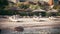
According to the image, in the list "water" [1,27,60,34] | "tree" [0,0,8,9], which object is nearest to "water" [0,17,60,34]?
"water" [1,27,60,34]

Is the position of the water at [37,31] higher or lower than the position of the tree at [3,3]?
→ lower

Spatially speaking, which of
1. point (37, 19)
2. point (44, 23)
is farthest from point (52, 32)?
point (37, 19)

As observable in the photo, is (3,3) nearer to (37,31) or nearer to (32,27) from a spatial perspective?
(32,27)

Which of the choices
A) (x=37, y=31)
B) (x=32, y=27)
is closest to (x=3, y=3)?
(x=32, y=27)

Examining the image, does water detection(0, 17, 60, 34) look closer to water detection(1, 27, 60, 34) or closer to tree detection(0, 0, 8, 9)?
water detection(1, 27, 60, 34)

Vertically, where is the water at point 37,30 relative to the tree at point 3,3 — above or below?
below

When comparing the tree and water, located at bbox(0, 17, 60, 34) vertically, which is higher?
the tree

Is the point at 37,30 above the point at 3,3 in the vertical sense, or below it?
below

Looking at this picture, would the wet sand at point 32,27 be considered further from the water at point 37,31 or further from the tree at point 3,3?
the tree at point 3,3

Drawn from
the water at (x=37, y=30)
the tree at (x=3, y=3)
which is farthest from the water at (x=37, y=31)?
the tree at (x=3, y=3)

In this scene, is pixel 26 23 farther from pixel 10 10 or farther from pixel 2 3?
pixel 2 3

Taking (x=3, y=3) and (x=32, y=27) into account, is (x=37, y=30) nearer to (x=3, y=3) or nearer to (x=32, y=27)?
(x=32, y=27)

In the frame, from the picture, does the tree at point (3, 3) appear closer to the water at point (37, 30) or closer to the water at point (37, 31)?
the water at point (37, 30)

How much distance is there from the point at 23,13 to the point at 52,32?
0.59 metres
